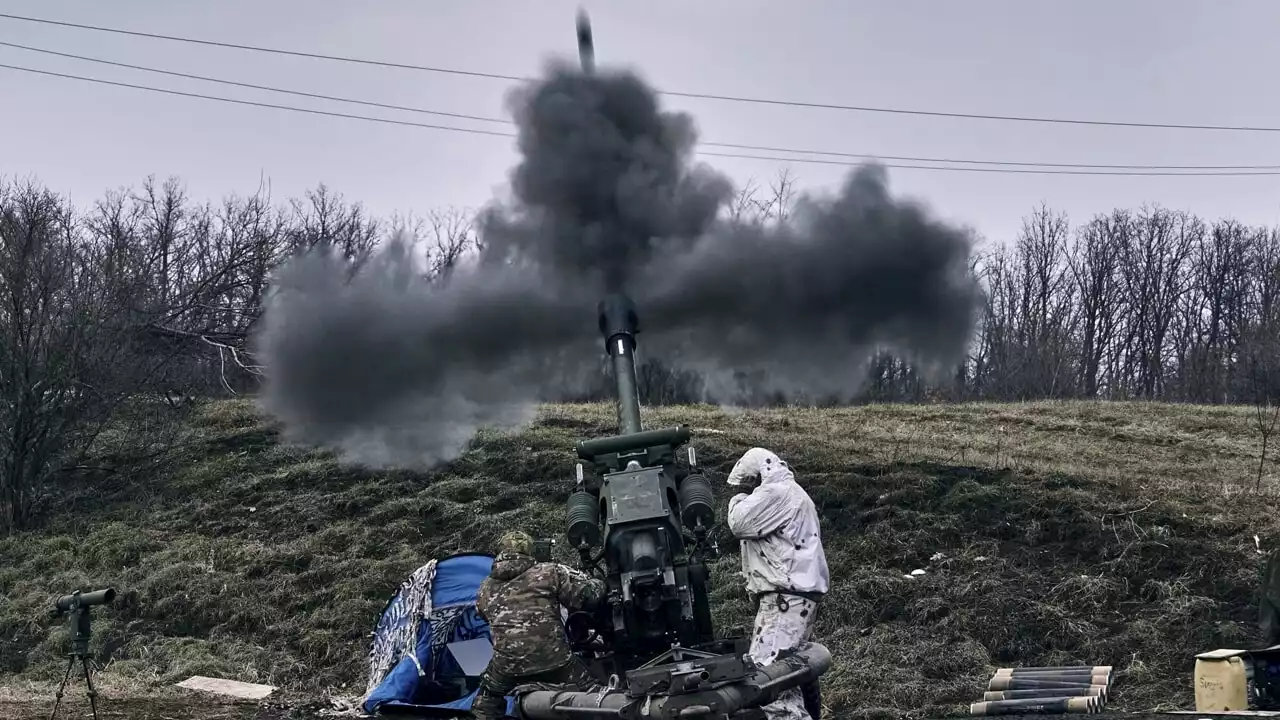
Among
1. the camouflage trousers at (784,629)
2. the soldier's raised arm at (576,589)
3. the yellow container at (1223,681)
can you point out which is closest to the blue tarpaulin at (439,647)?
the soldier's raised arm at (576,589)

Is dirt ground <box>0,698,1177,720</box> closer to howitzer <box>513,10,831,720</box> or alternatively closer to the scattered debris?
the scattered debris

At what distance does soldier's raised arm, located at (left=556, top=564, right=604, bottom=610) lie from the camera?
912 cm

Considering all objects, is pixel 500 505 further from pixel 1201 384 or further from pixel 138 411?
pixel 1201 384

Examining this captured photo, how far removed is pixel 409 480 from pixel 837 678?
9.52 m

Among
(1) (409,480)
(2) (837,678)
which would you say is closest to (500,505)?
(1) (409,480)

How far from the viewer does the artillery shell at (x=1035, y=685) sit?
33.1 ft

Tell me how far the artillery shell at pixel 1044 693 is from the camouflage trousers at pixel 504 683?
3.24 meters

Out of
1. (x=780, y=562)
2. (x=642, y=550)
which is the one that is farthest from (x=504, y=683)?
(x=780, y=562)

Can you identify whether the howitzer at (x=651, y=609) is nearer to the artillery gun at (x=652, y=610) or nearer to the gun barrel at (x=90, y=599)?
the artillery gun at (x=652, y=610)

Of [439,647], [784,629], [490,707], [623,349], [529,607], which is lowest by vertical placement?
[490,707]

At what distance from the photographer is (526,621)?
354 inches

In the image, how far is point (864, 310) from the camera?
13.3 meters

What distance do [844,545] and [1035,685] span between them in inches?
191

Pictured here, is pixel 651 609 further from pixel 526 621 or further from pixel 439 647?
pixel 439 647
